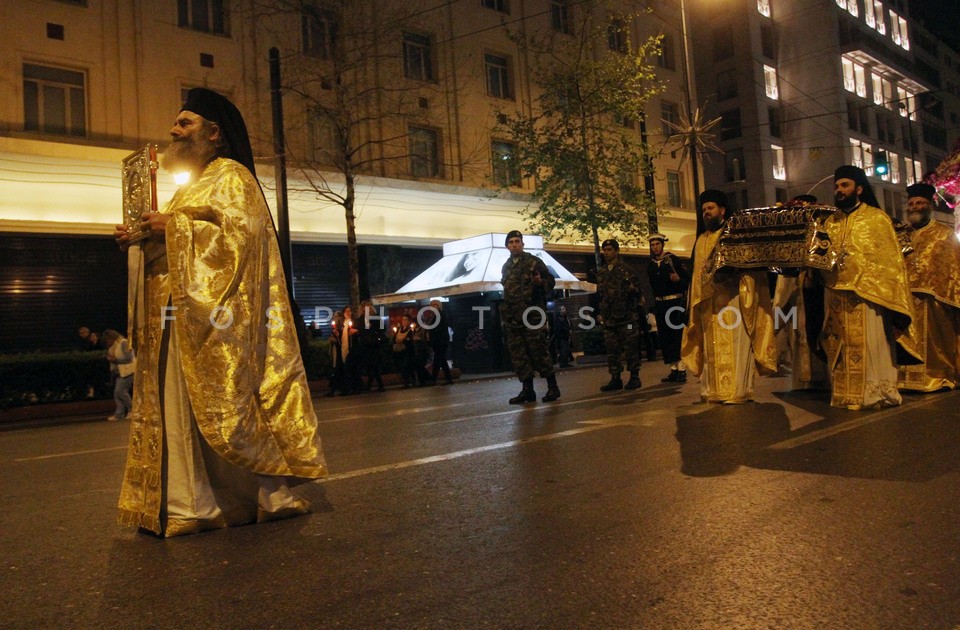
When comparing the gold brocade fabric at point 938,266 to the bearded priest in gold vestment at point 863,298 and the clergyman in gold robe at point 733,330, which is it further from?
the clergyman in gold robe at point 733,330

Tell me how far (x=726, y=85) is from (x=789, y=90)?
4554mm

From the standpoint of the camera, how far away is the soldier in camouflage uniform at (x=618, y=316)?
11227 millimetres

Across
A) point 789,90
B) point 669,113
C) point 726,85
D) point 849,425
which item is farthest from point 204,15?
point 789,90

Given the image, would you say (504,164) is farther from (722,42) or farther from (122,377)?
(722,42)

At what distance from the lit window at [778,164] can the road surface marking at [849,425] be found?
42819 mm

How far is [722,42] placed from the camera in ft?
160

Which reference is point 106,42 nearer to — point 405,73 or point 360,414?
point 405,73

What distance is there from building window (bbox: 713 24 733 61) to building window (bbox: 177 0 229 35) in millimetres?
33666

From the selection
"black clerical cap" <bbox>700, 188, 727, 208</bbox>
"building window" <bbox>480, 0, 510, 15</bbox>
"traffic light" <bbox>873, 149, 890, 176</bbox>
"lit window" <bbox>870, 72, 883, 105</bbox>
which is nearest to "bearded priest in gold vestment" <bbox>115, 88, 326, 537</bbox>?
"black clerical cap" <bbox>700, 188, 727, 208</bbox>

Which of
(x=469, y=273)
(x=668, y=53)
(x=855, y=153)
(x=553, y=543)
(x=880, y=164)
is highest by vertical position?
(x=668, y=53)

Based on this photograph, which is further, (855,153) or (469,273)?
(855,153)

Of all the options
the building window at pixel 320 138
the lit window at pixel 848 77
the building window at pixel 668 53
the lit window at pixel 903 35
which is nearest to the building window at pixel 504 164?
the building window at pixel 320 138

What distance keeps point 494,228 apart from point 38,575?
26.5m

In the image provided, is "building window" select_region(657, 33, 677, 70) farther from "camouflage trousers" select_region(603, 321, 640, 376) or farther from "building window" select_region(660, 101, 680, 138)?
"camouflage trousers" select_region(603, 321, 640, 376)
